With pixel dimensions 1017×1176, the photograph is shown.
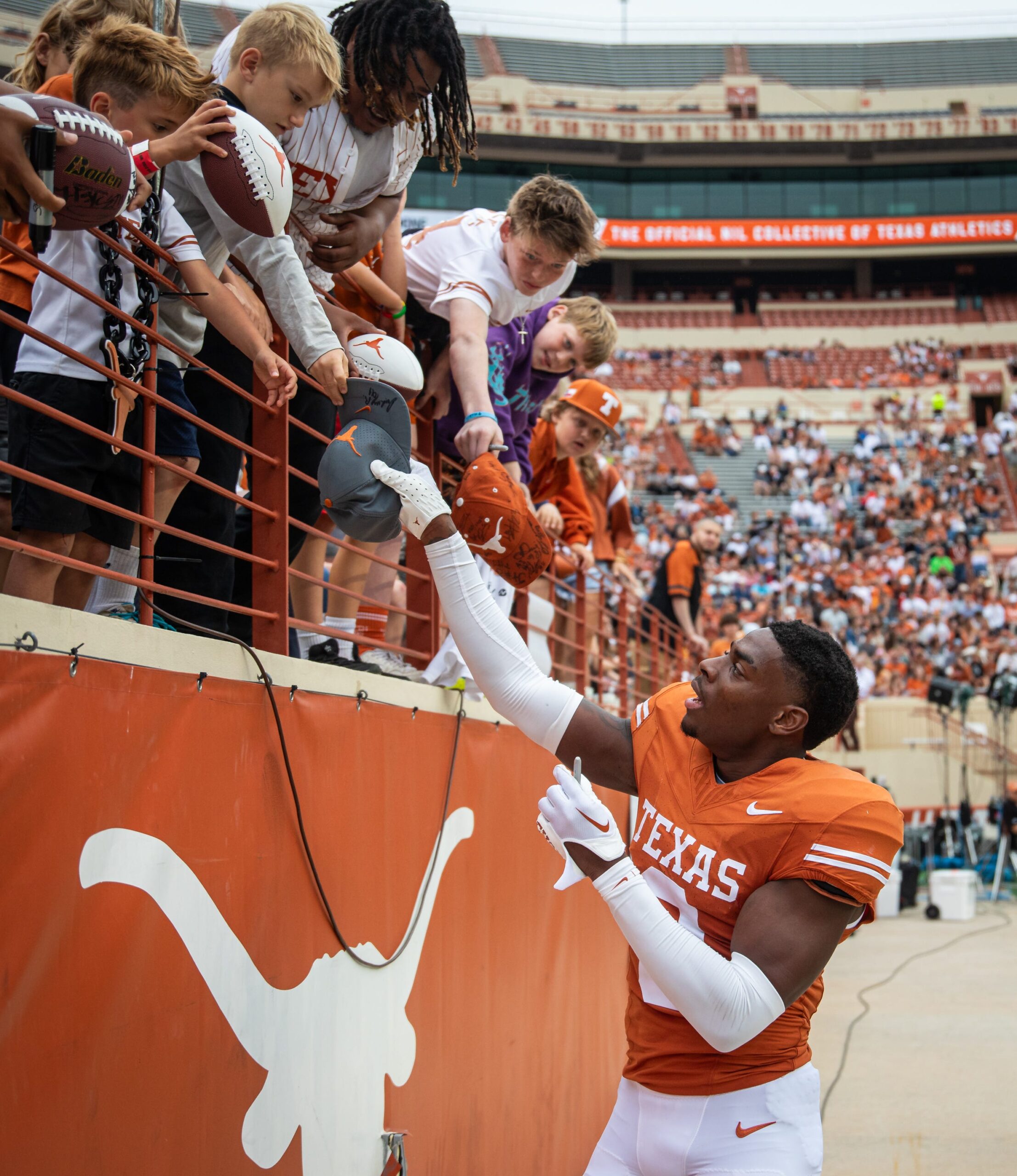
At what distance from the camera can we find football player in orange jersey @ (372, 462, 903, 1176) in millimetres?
2281

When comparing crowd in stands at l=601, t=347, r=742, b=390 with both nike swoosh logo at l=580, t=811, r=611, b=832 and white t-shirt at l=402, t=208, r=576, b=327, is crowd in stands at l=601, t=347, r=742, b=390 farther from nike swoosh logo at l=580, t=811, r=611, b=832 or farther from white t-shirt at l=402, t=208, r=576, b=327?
nike swoosh logo at l=580, t=811, r=611, b=832

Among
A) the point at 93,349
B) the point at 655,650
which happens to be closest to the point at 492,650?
the point at 93,349

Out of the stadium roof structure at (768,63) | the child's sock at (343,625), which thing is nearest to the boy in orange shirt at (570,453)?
the child's sock at (343,625)

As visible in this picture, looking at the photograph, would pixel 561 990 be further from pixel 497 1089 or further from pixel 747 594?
pixel 747 594

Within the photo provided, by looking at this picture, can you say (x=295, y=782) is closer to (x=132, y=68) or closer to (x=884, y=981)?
(x=132, y=68)

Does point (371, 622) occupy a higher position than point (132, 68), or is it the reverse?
point (132, 68)

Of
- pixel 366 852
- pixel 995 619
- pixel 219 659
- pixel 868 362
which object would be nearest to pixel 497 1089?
pixel 366 852

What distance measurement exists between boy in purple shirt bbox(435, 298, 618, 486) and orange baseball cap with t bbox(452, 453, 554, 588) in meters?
1.11

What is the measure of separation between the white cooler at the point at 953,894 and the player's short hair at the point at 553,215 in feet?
42.0

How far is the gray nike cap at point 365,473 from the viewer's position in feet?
8.40

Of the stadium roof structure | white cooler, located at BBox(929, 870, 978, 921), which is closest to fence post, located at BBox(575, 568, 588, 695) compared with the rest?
white cooler, located at BBox(929, 870, 978, 921)

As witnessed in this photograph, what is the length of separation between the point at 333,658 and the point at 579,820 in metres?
1.26

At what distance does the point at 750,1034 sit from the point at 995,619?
73.7 ft

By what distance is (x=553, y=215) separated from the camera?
3850 mm
